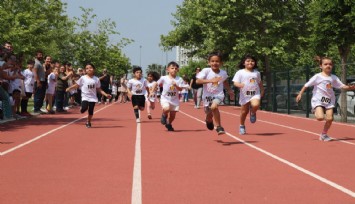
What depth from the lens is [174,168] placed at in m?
7.26

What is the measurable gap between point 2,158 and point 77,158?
1.17 metres

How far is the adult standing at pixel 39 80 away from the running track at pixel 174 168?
648cm

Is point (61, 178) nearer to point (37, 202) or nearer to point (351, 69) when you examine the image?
point (37, 202)

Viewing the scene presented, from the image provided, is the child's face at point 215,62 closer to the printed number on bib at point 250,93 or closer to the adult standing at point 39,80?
the printed number on bib at point 250,93

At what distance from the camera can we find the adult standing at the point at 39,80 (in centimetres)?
1827

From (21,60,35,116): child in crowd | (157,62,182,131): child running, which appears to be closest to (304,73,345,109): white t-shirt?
(157,62,182,131): child running

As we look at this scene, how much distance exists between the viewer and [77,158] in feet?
26.8

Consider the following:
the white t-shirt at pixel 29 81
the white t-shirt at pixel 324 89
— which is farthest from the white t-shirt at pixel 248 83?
the white t-shirt at pixel 29 81

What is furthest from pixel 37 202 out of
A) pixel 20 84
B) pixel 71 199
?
pixel 20 84

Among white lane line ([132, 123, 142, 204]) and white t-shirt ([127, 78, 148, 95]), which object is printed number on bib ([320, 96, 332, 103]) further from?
white t-shirt ([127, 78, 148, 95])

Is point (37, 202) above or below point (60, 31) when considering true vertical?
below

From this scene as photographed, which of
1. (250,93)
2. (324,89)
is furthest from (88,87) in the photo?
(324,89)

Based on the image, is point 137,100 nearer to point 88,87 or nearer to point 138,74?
point 138,74

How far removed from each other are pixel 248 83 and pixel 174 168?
5.02 meters
